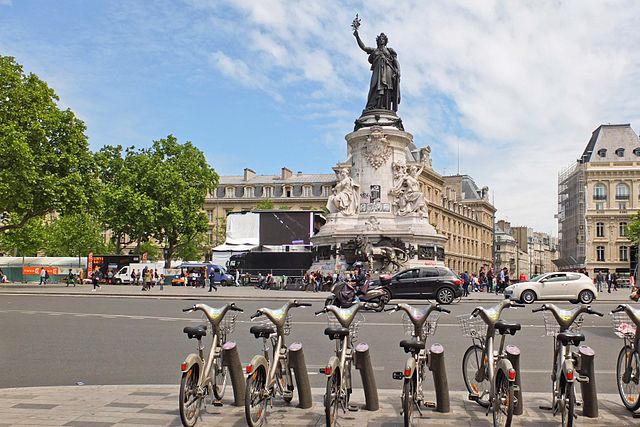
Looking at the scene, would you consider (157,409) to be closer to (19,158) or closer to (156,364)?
(156,364)

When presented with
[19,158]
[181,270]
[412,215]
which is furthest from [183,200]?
[412,215]

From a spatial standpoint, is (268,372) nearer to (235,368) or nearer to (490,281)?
(235,368)

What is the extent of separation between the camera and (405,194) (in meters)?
38.8

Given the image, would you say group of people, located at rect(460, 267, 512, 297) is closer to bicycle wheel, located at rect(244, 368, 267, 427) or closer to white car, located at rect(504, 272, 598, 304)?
white car, located at rect(504, 272, 598, 304)

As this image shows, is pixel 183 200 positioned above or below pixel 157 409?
above

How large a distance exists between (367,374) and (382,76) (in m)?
35.6

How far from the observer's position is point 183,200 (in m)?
63.8

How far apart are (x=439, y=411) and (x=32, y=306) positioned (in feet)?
70.0

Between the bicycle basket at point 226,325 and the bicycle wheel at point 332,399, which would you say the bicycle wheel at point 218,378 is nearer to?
the bicycle basket at point 226,325

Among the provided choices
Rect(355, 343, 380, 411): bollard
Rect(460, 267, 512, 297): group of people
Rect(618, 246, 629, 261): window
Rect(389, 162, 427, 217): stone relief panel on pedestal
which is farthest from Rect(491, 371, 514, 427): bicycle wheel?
Rect(618, 246, 629, 261): window

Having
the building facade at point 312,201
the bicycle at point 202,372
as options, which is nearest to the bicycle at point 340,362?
the bicycle at point 202,372

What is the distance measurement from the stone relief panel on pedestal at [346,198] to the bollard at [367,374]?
1254 inches

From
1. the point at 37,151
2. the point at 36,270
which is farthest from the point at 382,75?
the point at 36,270

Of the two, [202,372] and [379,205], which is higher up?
[379,205]
